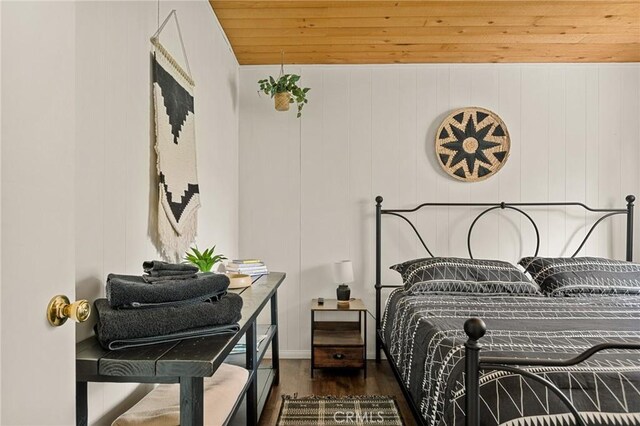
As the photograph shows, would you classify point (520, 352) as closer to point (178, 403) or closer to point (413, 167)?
point (178, 403)

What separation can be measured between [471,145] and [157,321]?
2980mm

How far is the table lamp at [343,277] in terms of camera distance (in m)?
3.37

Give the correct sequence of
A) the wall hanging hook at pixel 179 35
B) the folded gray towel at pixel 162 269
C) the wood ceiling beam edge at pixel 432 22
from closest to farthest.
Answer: the folded gray towel at pixel 162 269, the wall hanging hook at pixel 179 35, the wood ceiling beam edge at pixel 432 22

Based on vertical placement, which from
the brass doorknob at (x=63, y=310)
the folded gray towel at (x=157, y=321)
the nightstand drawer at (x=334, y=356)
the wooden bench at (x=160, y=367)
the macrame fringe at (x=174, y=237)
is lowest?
the nightstand drawer at (x=334, y=356)

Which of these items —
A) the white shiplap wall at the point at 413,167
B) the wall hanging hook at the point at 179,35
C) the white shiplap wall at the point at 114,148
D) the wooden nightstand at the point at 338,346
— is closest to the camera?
the white shiplap wall at the point at 114,148

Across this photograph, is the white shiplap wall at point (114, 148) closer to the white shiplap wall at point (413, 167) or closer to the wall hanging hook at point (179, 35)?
the wall hanging hook at point (179, 35)

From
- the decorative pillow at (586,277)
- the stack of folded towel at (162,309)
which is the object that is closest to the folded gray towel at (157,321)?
the stack of folded towel at (162,309)

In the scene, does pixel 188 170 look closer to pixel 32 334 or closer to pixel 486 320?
pixel 32 334

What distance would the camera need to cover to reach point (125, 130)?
1.56 meters

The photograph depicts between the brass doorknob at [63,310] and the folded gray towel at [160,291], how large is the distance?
11.7 inches

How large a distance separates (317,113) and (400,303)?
1.67 metres

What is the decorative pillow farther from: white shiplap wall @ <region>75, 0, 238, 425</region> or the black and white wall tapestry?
white shiplap wall @ <region>75, 0, 238, 425</region>

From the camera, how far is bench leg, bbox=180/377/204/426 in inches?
44.6

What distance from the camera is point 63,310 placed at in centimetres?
86
